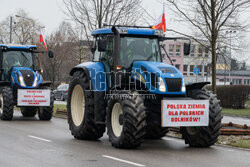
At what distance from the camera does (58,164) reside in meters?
9.26

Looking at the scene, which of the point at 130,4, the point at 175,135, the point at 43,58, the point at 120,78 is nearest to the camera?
the point at 120,78

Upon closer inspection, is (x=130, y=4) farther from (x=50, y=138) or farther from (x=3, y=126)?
(x=50, y=138)

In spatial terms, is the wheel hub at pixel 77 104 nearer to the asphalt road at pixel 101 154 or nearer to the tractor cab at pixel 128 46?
the asphalt road at pixel 101 154

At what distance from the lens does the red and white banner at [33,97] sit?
770 inches

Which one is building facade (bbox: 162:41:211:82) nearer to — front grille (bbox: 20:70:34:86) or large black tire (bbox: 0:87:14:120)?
front grille (bbox: 20:70:34:86)

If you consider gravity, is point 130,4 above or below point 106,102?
above

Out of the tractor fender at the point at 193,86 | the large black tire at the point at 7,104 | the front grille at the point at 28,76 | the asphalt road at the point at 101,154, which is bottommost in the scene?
the asphalt road at the point at 101,154

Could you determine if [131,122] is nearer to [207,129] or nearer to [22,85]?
[207,129]

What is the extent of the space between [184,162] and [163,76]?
2.40 metres

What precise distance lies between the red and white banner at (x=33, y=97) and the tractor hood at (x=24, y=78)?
0.54m

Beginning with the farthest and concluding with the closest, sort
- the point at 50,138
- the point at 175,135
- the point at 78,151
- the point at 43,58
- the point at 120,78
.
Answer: the point at 43,58 < the point at 175,135 < the point at 50,138 < the point at 120,78 < the point at 78,151

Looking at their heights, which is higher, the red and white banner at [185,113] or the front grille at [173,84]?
the front grille at [173,84]

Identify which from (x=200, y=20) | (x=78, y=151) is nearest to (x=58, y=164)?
(x=78, y=151)

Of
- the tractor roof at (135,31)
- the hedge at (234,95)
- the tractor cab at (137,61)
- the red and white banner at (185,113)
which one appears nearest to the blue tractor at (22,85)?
the tractor cab at (137,61)
